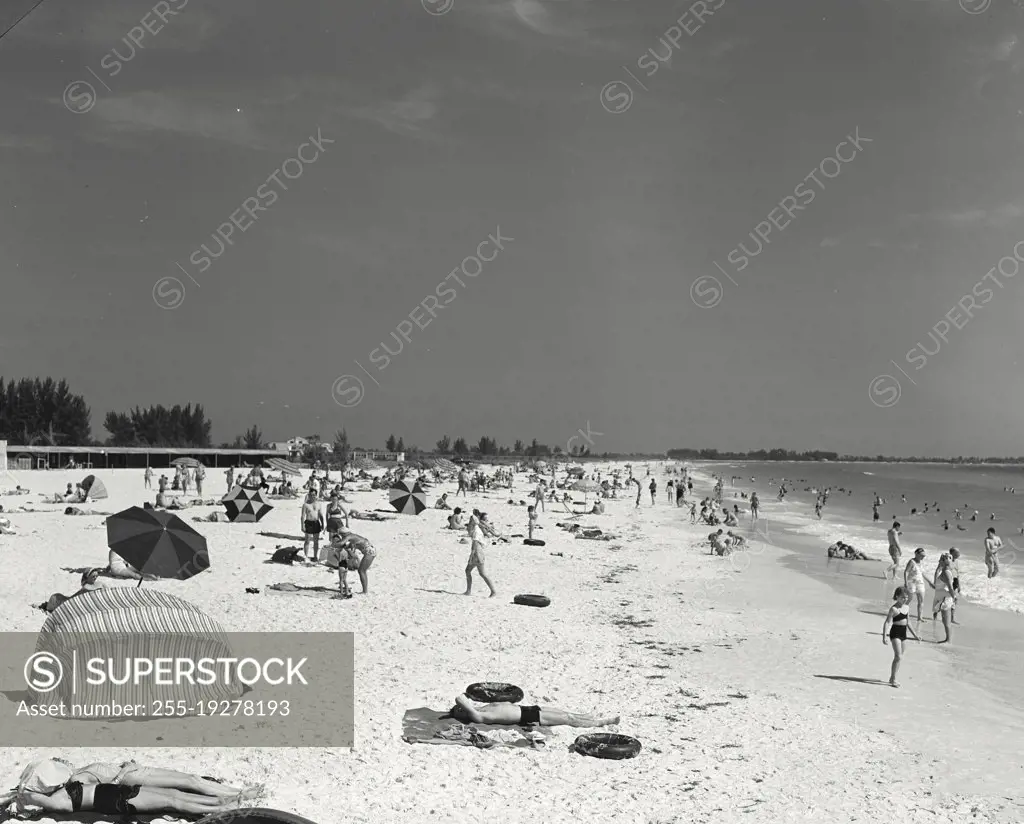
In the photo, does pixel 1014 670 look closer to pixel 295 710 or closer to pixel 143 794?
pixel 295 710

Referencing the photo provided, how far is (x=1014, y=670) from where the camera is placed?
1166 centimetres

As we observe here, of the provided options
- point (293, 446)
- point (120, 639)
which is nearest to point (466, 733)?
point (120, 639)

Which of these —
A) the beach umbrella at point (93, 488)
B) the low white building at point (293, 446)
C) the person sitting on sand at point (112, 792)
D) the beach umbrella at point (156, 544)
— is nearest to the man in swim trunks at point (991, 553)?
the beach umbrella at point (156, 544)

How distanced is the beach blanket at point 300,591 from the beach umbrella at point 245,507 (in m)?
9.68

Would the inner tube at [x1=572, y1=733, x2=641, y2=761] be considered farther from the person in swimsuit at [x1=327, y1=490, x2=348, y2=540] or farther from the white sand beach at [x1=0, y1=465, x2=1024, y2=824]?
the person in swimsuit at [x1=327, y1=490, x2=348, y2=540]

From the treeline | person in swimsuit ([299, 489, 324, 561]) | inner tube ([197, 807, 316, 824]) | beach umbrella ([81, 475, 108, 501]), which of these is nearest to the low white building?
the treeline

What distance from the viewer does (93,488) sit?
Result: 2958cm

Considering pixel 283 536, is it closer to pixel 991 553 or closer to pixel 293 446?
pixel 991 553

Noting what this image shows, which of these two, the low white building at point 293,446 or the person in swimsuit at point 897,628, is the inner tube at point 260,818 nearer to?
the person in swimsuit at point 897,628

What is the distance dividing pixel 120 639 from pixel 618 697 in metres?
5.40

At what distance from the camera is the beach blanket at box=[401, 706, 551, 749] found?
7.46m

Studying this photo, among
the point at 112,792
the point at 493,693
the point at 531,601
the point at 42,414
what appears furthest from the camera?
the point at 42,414

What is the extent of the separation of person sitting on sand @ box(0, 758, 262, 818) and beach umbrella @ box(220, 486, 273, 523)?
701 inches

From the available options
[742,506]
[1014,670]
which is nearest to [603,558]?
[1014,670]
